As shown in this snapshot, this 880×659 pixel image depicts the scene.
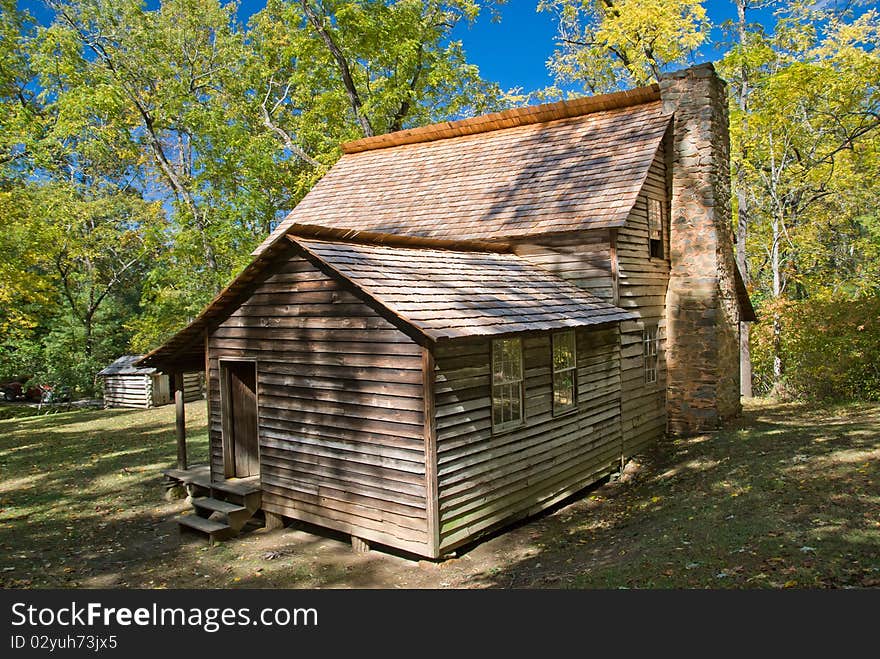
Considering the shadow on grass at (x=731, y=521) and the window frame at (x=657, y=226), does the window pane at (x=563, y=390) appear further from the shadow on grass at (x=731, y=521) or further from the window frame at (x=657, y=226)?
the window frame at (x=657, y=226)

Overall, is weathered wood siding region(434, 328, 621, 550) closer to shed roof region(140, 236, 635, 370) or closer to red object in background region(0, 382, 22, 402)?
shed roof region(140, 236, 635, 370)

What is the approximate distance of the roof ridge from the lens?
14625 mm

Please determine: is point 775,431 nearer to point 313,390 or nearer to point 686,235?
point 686,235

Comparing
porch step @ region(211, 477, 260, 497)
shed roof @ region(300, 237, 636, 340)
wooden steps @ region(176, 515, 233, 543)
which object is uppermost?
shed roof @ region(300, 237, 636, 340)

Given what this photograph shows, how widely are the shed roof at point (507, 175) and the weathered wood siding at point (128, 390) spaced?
12218 mm

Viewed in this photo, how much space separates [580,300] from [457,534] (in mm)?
5147

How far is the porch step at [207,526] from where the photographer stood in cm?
954

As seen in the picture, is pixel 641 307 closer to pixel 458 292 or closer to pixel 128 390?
pixel 458 292

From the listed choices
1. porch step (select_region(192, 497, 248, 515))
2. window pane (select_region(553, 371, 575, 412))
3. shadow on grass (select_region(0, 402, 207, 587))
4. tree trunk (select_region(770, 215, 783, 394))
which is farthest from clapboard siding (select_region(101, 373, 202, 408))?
tree trunk (select_region(770, 215, 783, 394))

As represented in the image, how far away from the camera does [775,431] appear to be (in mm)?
13180

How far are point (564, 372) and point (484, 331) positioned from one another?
3.13 m

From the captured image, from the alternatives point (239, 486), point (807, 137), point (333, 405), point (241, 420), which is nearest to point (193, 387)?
point (241, 420)

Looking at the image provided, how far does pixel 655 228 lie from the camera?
13.9 metres

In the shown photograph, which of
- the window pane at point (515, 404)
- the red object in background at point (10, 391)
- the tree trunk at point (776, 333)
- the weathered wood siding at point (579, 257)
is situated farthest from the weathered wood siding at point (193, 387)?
the tree trunk at point (776, 333)
